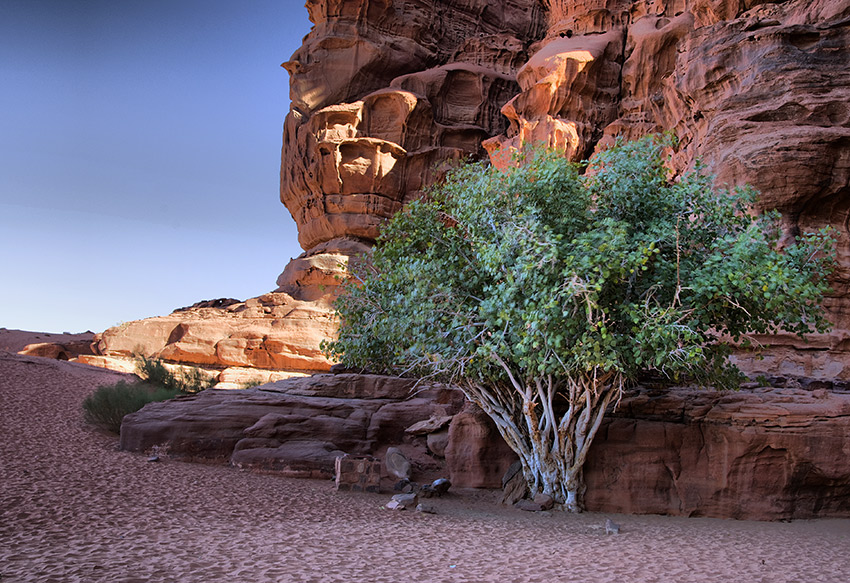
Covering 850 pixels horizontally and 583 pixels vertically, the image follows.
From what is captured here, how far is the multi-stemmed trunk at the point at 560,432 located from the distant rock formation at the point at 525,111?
6332 millimetres

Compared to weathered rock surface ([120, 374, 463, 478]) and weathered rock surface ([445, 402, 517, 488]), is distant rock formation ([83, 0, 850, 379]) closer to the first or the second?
→ weathered rock surface ([120, 374, 463, 478])

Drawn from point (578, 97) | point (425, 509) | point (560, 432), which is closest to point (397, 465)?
point (425, 509)

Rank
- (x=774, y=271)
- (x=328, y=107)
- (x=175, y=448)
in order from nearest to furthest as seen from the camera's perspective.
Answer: (x=774, y=271), (x=175, y=448), (x=328, y=107)

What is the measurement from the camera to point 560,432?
10.9 meters

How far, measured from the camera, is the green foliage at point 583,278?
941 centimetres

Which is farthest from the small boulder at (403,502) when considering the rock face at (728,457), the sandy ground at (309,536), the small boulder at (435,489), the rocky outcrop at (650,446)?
the rock face at (728,457)

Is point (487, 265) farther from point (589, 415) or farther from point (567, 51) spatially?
point (567, 51)

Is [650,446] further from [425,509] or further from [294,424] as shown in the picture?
[294,424]

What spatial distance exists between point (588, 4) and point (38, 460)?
33.5m

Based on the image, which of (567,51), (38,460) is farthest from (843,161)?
(38,460)

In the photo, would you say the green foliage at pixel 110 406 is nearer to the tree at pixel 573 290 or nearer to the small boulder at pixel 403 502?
the tree at pixel 573 290

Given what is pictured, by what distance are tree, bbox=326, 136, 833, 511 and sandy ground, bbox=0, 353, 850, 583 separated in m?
2.14

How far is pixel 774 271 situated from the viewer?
29.6ft

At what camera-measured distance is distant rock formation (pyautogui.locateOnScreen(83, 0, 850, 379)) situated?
16.5 m
